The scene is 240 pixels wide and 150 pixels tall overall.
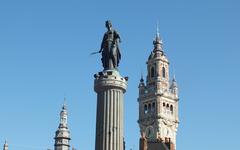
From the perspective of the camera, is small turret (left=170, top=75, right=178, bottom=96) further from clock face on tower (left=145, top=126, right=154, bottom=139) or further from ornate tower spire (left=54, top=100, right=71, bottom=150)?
ornate tower spire (left=54, top=100, right=71, bottom=150)

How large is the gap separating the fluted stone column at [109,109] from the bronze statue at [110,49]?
0.45 meters

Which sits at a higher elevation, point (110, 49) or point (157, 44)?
point (157, 44)

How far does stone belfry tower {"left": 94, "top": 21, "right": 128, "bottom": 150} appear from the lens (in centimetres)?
1814

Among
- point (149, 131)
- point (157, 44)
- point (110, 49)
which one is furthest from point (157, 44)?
point (110, 49)

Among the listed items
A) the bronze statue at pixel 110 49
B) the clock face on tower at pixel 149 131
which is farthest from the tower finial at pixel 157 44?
the bronze statue at pixel 110 49

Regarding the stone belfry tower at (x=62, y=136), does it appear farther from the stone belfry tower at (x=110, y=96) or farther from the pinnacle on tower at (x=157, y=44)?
the stone belfry tower at (x=110, y=96)

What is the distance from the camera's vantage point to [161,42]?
365 ft

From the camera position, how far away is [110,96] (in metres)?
18.7

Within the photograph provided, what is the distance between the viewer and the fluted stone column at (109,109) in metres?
18.1

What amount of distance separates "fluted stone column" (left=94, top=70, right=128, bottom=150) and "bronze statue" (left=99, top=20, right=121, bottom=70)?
1.49 feet

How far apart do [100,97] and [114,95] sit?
514 mm

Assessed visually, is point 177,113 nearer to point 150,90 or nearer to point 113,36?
point 150,90

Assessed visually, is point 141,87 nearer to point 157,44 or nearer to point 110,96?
point 157,44

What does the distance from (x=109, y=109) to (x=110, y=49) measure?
7.86 ft
